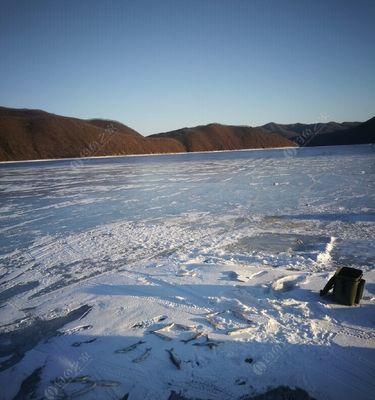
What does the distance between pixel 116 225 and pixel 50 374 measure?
18.7 ft

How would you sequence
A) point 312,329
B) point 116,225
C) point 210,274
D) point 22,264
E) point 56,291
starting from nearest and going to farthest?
point 312,329
point 56,291
point 210,274
point 22,264
point 116,225

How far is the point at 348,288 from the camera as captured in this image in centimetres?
401

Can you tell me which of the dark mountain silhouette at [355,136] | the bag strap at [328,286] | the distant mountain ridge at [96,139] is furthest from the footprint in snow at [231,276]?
the dark mountain silhouette at [355,136]

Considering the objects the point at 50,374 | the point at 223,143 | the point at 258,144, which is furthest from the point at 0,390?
the point at 258,144

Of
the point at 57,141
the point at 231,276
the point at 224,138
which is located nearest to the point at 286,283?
the point at 231,276

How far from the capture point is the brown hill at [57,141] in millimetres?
78456

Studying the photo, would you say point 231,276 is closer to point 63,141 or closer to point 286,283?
point 286,283

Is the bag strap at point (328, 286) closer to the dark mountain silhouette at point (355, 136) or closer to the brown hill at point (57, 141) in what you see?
the brown hill at point (57, 141)

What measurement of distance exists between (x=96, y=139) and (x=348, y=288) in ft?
349

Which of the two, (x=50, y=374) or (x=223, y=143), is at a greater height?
(x=223, y=143)

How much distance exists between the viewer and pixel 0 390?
2980 millimetres

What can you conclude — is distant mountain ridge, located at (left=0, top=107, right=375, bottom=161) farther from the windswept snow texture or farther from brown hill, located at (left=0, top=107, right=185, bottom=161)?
the windswept snow texture

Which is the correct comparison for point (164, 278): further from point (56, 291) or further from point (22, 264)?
point (22, 264)

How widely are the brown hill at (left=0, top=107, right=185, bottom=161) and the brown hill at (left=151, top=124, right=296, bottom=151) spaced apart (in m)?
32.0
